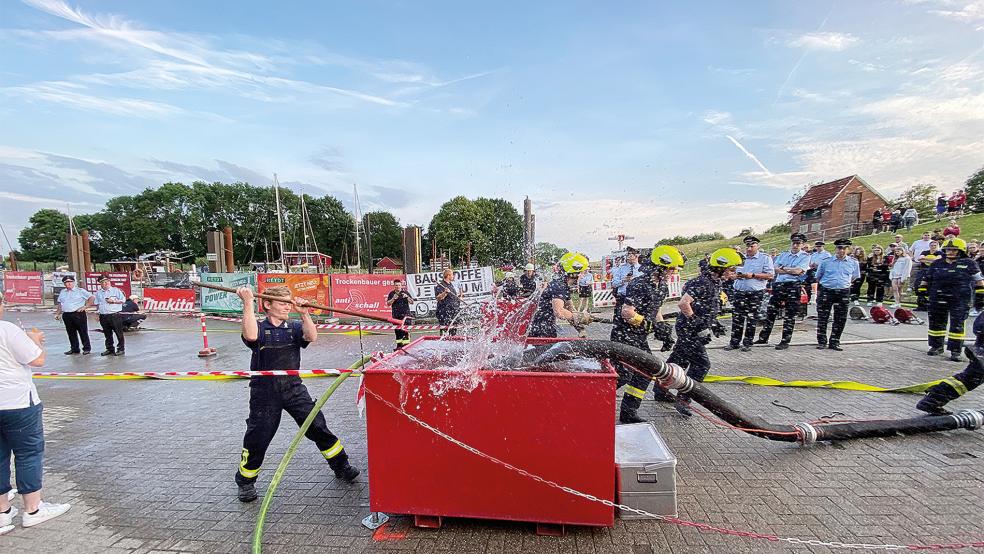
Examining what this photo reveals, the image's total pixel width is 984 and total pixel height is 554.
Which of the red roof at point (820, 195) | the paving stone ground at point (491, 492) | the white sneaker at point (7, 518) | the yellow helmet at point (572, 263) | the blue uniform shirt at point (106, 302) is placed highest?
the red roof at point (820, 195)

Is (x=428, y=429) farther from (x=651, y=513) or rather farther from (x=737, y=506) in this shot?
(x=737, y=506)

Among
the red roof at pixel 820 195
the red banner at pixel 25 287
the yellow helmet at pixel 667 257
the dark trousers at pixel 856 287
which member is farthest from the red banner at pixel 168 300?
the red roof at pixel 820 195

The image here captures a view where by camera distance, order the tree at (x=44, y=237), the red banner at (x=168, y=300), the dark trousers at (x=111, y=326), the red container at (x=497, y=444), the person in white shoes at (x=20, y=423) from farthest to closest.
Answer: the tree at (x=44, y=237), the red banner at (x=168, y=300), the dark trousers at (x=111, y=326), the person in white shoes at (x=20, y=423), the red container at (x=497, y=444)

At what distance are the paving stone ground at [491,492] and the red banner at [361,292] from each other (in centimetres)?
768

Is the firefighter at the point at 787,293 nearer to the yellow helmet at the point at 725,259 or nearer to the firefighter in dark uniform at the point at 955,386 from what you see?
the firefighter in dark uniform at the point at 955,386

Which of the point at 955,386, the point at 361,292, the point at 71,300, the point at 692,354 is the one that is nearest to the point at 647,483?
the point at 692,354

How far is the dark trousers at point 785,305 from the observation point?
28.0 feet

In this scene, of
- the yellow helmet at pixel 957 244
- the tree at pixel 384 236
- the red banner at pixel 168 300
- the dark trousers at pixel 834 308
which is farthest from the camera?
the tree at pixel 384 236

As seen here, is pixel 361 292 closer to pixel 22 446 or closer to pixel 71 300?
pixel 71 300

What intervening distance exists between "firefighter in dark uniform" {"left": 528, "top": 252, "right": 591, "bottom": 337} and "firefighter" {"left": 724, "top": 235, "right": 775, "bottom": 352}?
4622 millimetres

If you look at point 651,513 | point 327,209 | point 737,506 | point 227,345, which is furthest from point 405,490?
point 327,209

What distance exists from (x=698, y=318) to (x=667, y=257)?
0.88 m

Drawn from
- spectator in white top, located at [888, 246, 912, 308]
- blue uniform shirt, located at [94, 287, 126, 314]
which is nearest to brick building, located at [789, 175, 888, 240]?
spectator in white top, located at [888, 246, 912, 308]

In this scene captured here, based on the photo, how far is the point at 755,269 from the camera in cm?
877
